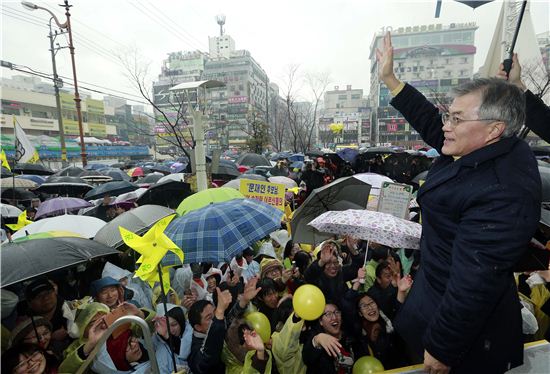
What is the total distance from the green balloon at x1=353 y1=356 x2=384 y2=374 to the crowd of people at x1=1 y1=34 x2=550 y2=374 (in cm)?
5

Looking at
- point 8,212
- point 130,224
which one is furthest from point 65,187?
point 130,224

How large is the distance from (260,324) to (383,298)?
4.20 feet

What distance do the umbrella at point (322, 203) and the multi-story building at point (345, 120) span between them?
20891 millimetres

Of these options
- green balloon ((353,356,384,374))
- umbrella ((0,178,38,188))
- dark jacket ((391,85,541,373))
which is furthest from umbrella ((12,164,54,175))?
dark jacket ((391,85,541,373))

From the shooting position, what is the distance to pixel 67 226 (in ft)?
16.3

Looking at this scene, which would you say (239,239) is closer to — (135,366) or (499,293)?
(135,366)

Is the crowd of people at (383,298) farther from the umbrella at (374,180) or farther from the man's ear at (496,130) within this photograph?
the umbrella at (374,180)

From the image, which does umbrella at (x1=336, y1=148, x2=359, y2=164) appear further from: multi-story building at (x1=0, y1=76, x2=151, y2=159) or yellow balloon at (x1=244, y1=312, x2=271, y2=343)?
multi-story building at (x1=0, y1=76, x2=151, y2=159)

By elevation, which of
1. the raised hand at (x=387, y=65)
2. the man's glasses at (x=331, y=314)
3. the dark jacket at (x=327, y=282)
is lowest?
the dark jacket at (x=327, y=282)

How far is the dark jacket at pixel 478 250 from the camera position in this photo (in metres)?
1.14

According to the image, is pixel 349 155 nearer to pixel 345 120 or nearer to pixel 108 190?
pixel 108 190

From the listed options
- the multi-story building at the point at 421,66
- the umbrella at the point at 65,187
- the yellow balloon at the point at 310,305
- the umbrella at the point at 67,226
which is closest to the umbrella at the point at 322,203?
the yellow balloon at the point at 310,305

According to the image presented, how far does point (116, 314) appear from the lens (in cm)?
275

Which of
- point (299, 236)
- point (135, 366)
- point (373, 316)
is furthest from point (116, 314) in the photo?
point (299, 236)
